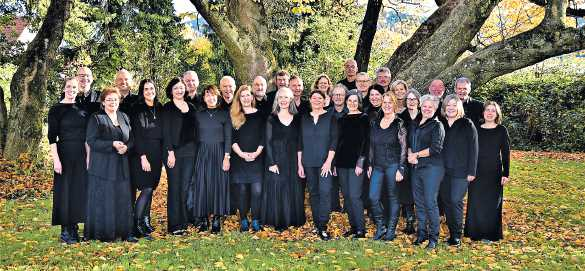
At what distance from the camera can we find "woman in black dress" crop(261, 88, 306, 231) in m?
7.86

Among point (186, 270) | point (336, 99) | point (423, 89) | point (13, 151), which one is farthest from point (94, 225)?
point (13, 151)

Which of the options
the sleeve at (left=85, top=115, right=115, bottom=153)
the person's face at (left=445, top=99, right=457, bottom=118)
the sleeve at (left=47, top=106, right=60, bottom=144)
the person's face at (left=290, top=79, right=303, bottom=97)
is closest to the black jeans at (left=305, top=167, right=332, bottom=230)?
the person's face at (left=290, top=79, right=303, bottom=97)

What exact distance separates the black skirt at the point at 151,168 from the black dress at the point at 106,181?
0.74 ft

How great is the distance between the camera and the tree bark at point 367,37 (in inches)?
516

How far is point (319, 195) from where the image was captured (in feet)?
25.6

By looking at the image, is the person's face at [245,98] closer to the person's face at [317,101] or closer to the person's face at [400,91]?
the person's face at [317,101]

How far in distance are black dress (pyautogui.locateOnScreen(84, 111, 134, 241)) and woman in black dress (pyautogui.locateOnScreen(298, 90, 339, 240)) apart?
2.22 m

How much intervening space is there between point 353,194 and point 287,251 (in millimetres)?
1209

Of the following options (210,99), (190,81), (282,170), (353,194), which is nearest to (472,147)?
(353,194)

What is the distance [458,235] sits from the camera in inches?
293

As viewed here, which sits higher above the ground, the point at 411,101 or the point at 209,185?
the point at 411,101

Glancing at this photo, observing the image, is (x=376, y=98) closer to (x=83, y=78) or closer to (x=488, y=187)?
(x=488, y=187)

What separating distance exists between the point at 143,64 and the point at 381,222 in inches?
755

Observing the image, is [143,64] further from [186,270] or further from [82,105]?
[186,270]
